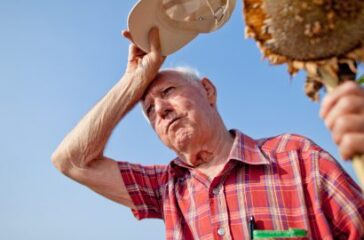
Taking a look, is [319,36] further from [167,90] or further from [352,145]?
[167,90]

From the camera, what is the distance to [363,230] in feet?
9.77

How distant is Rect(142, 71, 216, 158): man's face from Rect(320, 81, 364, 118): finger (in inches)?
88.7

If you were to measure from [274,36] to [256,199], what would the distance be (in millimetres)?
1799

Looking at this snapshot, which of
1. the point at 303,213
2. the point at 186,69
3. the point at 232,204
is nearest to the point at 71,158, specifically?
the point at 186,69

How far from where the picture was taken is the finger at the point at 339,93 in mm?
1482

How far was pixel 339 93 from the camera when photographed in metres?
1.49

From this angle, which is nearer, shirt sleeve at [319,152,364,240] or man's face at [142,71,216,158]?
shirt sleeve at [319,152,364,240]

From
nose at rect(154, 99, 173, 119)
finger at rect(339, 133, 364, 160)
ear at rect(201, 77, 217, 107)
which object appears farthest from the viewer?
ear at rect(201, 77, 217, 107)

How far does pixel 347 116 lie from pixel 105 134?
289 cm

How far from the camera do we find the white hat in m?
3.69

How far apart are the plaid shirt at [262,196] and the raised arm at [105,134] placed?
0.90 ft

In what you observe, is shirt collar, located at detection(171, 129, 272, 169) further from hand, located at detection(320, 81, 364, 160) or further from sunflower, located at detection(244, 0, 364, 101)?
hand, located at detection(320, 81, 364, 160)

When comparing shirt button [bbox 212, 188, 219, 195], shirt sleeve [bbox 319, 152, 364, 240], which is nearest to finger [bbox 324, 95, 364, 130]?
shirt sleeve [bbox 319, 152, 364, 240]

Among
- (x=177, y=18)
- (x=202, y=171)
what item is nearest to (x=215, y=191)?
(x=202, y=171)
